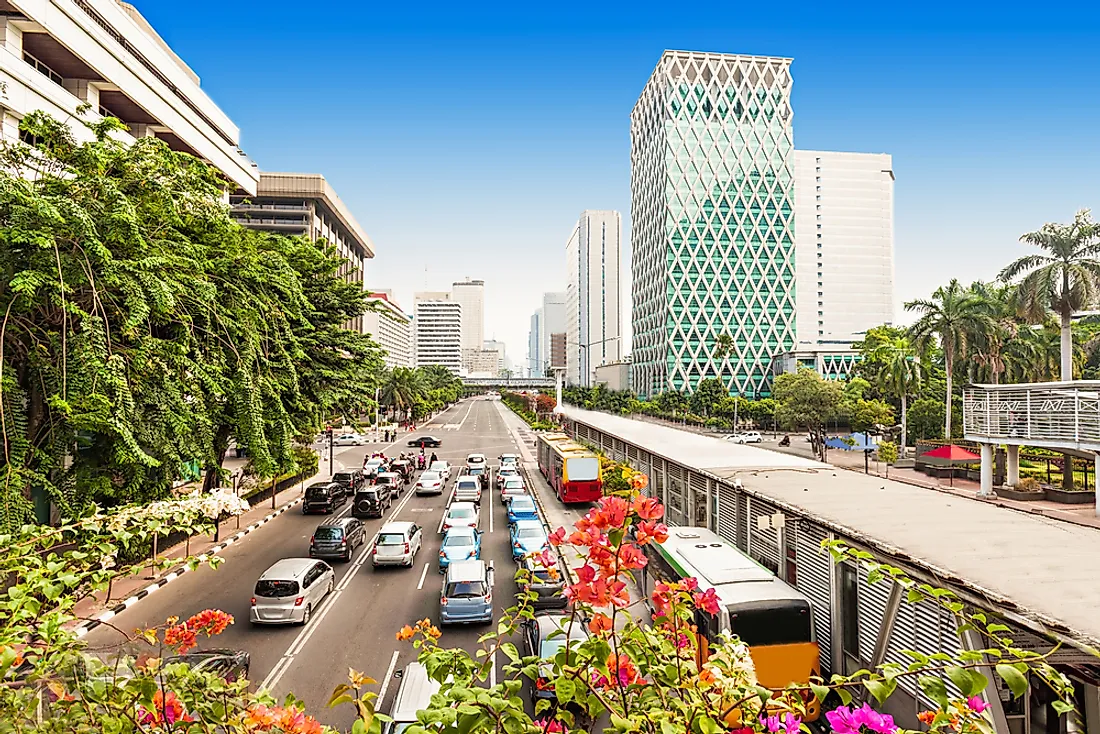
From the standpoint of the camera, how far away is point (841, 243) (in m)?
118

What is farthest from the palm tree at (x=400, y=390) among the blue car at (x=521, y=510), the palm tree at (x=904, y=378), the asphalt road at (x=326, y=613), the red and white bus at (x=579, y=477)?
the blue car at (x=521, y=510)

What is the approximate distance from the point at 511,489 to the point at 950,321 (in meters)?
29.4

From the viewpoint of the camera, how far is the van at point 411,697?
7184 millimetres

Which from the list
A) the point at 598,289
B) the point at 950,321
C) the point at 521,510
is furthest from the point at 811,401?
the point at 598,289

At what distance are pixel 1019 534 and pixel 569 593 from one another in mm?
7922

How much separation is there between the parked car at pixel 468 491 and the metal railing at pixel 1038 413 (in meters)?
19.4

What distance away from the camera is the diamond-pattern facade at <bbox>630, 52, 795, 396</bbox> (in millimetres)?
96750

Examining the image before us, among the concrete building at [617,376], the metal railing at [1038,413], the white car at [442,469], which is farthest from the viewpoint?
the concrete building at [617,376]

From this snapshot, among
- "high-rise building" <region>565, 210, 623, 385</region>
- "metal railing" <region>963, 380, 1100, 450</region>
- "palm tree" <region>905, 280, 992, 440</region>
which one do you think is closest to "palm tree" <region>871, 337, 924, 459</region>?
"palm tree" <region>905, 280, 992, 440</region>

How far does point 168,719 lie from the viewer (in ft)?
9.23

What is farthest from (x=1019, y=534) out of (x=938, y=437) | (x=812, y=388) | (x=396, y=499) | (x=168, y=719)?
(x=812, y=388)

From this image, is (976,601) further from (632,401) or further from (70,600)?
(632,401)

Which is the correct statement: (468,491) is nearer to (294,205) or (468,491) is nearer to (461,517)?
(461,517)

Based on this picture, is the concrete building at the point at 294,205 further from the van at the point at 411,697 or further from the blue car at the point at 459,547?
the van at the point at 411,697
